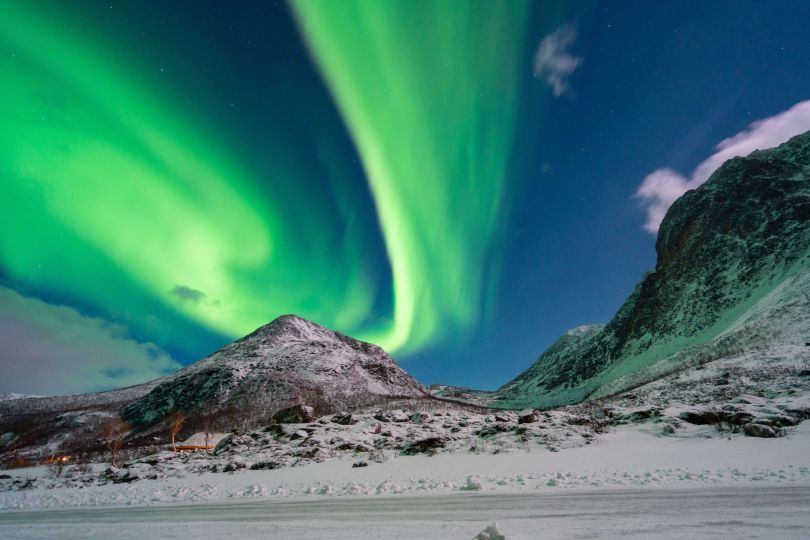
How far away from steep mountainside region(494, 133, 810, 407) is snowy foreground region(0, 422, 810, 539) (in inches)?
2173

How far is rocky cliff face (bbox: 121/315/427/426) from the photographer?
121 m

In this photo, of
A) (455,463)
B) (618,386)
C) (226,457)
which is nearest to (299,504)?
(455,463)

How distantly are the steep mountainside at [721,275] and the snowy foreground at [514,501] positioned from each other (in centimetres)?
5519

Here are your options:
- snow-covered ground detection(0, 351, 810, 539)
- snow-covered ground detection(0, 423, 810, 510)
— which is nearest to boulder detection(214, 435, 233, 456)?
snow-covered ground detection(0, 351, 810, 539)

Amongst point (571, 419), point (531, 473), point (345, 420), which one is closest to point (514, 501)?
point (531, 473)

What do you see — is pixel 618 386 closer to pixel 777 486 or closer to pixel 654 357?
pixel 654 357

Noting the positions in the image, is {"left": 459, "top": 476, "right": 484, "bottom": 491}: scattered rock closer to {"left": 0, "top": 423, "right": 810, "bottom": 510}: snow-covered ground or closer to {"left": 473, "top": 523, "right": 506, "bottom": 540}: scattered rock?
{"left": 0, "top": 423, "right": 810, "bottom": 510}: snow-covered ground

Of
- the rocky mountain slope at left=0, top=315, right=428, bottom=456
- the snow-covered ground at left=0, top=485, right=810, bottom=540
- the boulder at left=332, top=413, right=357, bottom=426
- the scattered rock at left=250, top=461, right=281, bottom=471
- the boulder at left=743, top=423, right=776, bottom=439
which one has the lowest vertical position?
the snow-covered ground at left=0, top=485, right=810, bottom=540

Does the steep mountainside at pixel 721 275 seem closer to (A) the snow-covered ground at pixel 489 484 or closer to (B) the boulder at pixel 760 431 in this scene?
(A) the snow-covered ground at pixel 489 484

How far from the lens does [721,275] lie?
107875 millimetres

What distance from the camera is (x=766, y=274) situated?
92.1 m

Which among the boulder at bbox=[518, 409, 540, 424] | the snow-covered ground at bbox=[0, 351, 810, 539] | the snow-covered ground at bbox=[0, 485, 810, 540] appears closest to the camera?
the snow-covered ground at bbox=[0, 485, 810, 540]

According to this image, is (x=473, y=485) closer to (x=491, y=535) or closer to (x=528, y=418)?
(x=491, y=535)

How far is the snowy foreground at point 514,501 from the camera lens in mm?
6242
